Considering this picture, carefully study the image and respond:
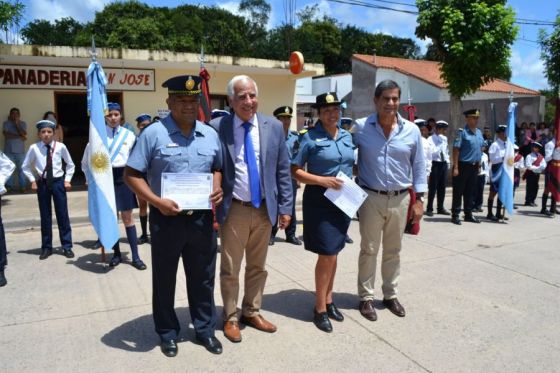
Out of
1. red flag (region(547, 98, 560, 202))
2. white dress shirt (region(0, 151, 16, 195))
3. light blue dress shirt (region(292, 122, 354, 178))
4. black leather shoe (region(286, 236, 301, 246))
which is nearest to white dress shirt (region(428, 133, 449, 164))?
red flag (region(547, 98, 560, 202))

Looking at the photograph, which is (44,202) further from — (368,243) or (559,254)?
(559,254)

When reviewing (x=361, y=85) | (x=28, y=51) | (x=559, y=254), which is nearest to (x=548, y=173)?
(x=559, y=254)

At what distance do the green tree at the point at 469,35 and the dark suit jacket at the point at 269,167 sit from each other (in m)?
11.2

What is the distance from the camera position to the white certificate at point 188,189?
3238 mm

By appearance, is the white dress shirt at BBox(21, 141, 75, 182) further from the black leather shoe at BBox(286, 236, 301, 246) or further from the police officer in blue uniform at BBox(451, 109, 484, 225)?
the police officer in blue uniform at BBox(451, 109, 484, 225)

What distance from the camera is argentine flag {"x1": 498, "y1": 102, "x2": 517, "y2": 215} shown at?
884cm

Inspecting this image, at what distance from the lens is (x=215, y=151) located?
3.46 metres

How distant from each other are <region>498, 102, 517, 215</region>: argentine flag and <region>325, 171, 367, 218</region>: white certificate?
20.2ft

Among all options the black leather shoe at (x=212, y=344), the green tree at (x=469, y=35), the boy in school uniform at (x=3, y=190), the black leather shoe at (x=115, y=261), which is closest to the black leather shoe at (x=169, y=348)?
the black leather shoe at (x=212, y=344)

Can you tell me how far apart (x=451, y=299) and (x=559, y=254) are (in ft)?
9.26

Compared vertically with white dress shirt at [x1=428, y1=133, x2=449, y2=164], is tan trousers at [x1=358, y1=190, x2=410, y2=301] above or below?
below

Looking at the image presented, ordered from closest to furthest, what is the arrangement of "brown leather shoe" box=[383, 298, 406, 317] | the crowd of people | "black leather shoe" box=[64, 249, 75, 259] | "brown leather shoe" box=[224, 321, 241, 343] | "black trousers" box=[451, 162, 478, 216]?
the crowd of people < "brown leather shoe" box=[224, 321, 241, 343] < "brown leather shoe" box=[383, 298, 406, 317] < "black leather shoe" box=[64, 249, 75, 259] < "black trousers" box=[451, 162, 478, 216]

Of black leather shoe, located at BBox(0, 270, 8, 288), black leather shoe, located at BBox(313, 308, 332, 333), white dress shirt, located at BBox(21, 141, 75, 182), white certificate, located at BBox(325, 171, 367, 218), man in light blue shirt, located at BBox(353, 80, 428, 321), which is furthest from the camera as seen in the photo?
white dress shirt, located at BBox(21, 141, 75, 182)

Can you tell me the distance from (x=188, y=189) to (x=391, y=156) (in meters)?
1.87
